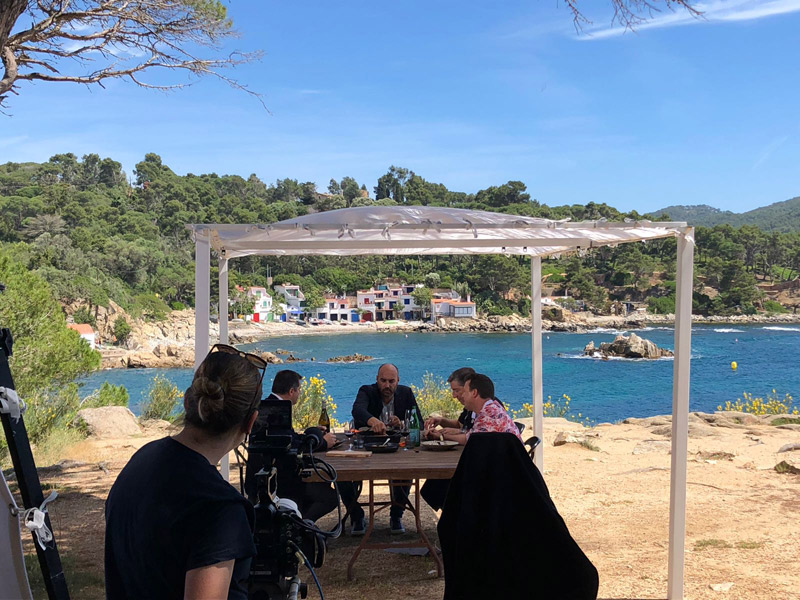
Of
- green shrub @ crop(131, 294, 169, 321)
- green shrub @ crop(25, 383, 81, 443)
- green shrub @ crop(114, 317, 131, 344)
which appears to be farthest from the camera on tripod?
green shrub @ crop(131, 294, 169, 321)

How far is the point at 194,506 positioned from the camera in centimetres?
113

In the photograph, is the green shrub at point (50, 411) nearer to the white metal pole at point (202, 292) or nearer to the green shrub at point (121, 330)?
the white metal pole at point (202, 292)

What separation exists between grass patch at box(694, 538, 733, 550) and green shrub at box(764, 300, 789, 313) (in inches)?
Answer: 3097

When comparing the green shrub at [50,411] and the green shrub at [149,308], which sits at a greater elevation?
the green shrub at [50,411]

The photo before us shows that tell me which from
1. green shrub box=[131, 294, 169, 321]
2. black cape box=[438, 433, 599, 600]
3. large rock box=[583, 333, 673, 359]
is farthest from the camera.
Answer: green shrub box=[131, 294, 169, 321]

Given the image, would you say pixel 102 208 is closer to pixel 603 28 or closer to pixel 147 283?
pixel 147 283

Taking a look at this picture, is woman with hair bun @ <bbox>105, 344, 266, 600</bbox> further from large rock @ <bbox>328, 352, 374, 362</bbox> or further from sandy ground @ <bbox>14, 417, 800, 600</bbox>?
large rock @ <bbox>328, 352, 374, 362</bbox>

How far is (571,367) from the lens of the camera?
145ft

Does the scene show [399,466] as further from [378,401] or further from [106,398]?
[106,398]

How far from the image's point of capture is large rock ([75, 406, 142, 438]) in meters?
8.67

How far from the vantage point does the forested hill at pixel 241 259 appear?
4841 centimetres

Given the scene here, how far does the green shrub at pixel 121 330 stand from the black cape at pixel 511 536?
46608mm

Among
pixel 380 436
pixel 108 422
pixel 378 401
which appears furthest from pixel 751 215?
pixel 380 436

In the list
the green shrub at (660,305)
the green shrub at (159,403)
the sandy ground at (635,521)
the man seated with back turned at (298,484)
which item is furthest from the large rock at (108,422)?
the green shrub at (660,305)
